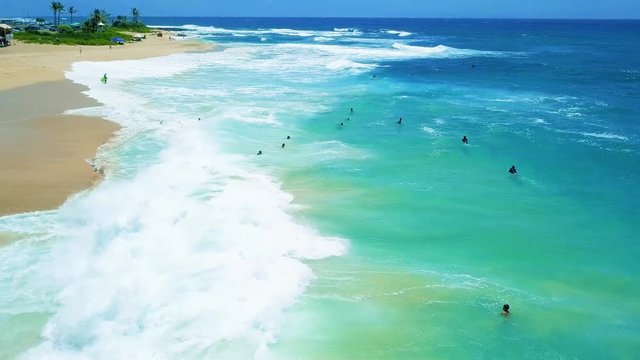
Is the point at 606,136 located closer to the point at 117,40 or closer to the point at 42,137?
the point at 42,137

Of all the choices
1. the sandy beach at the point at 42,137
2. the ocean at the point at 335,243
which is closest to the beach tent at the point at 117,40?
the sandy beach at the point at 42,137

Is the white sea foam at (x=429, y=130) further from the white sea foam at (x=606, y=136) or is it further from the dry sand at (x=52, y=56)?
the dry sand at (x=52, y=56)

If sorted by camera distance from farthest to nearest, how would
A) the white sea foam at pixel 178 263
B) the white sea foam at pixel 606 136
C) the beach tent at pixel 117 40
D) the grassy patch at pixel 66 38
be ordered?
the beach tent at pixel 117 40
the grassy patch at pixel 66 38
the white sea foam at pixel 606 136
the white sea foam at pixel 178 263

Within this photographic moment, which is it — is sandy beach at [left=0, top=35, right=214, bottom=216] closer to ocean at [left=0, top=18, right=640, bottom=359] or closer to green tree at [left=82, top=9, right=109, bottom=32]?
A: ocean at [left=0, top=18, right=640, bottom=359]

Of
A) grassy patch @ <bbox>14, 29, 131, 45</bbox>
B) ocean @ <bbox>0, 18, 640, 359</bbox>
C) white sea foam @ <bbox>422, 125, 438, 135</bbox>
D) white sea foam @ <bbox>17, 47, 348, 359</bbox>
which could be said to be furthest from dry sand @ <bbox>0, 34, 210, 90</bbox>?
white sea foam @ <bbox>422, 125, 438, 135</bbox>

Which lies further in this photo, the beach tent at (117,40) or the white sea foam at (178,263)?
the beach tent at (117,40)

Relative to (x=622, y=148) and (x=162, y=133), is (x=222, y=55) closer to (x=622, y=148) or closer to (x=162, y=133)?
(x=162, y=133)

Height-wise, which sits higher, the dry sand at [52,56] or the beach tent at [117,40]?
the beach tent at [117,40]
